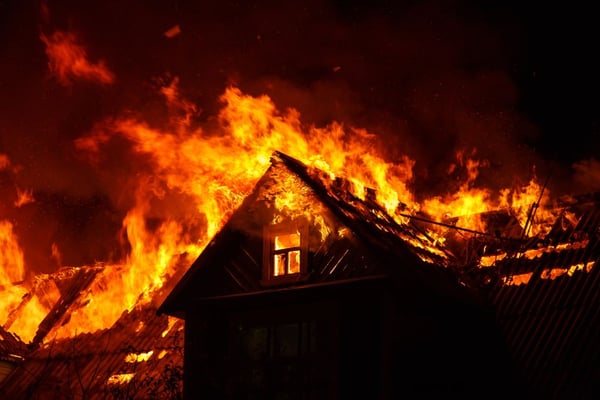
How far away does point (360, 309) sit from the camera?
13.8m

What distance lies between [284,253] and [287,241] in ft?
1.16

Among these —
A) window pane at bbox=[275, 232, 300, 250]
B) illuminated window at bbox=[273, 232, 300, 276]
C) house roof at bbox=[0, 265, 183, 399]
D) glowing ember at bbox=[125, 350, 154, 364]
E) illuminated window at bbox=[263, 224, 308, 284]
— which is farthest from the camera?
glowing ember at bbox=[125, 350, 154, 364]

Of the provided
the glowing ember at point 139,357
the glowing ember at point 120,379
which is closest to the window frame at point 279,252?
the glowing ember at point 139,357

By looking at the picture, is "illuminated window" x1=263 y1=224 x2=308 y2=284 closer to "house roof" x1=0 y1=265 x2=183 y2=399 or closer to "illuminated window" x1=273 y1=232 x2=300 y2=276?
"illuminated window" x1=273 y1=232 x2=300 y2=276

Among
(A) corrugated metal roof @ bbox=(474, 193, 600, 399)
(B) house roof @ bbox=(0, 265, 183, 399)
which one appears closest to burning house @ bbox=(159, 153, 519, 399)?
(A) corrugated metal roof @ bbox=(474, 193, 600, 399)

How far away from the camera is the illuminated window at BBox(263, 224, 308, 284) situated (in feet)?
47.3

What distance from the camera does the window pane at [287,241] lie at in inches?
590

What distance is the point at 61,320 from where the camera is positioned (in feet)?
65.2

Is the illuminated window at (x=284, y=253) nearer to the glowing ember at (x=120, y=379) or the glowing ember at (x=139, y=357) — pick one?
the glowing ember at (x=139, y=357)

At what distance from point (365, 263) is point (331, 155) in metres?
5.92

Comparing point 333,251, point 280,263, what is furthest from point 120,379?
point 333,251

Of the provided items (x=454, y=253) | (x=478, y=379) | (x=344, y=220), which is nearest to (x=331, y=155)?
(x=454, y=253)

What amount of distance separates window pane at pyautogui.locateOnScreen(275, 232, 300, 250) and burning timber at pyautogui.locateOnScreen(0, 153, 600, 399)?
2 centimetres

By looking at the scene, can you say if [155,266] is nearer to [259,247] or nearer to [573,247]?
[259,247]
